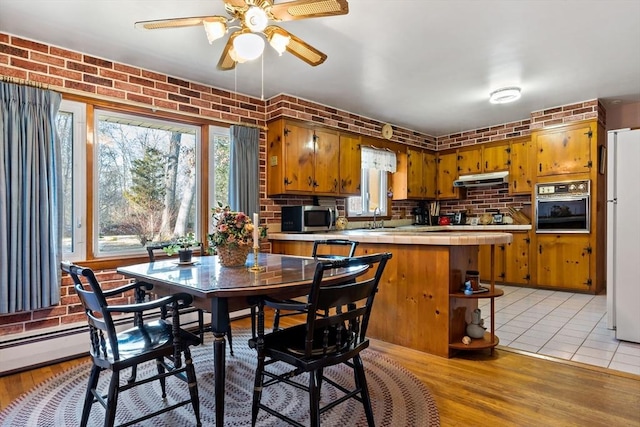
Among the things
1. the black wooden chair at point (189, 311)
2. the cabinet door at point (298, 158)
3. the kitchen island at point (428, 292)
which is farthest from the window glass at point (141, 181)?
the kitchen island at point (428, 292)

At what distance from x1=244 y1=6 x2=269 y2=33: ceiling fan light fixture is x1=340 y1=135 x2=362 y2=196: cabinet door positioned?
2738mm

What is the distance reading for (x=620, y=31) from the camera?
2.75m

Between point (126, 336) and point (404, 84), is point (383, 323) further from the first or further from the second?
point (404, 84)

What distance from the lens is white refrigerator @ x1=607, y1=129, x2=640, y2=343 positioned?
2982 mm

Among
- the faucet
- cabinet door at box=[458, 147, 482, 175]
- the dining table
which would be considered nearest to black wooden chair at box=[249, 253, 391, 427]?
the dining table

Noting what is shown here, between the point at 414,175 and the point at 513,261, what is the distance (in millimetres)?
1932

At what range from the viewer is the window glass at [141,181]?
Result: 10.4ft

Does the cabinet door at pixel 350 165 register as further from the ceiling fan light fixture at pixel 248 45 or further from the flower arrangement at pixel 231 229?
the ceiling fan light fixture at pixel 248 45

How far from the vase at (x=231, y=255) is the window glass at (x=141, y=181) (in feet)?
5.07

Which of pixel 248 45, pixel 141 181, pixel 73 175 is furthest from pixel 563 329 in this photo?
pixel 73 175

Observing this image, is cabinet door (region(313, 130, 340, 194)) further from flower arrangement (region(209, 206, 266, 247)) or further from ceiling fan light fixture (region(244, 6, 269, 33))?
ceiling fan light fixture (region(244, 6, 269, 33))

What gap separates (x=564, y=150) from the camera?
4.80 metres

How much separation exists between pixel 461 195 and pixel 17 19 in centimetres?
597

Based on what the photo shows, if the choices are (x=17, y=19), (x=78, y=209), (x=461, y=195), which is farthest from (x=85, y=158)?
(x=461, y=195)
